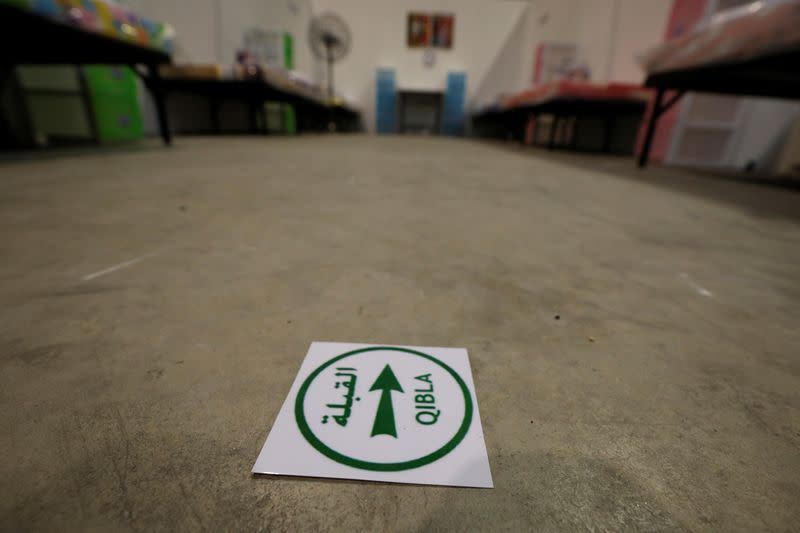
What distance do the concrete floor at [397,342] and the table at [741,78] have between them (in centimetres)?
138

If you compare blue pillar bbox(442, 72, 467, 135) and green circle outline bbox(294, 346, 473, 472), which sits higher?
Result: blue pillar bbox(442, 72, 467, 135)

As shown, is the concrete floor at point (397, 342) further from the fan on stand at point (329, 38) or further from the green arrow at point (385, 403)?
the fan on stand at point (329, 38)

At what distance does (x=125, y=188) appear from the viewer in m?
1.61

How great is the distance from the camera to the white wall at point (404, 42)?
916 centimetres

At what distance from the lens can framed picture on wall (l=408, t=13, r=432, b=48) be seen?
9180 mm

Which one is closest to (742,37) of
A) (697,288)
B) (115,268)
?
(697,288)

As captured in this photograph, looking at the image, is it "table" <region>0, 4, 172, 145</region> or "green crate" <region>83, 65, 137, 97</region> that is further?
"green crate" <region>83, 65, 137, 97</region>

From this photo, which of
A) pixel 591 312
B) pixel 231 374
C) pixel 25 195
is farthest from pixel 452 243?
pixel 25 195

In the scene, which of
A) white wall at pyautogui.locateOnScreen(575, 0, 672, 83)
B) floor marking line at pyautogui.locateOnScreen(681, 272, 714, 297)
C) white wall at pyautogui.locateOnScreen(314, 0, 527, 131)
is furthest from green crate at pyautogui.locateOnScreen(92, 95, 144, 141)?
white wall at pyautogui.locateOnScreen(575, 0, 672, 83)

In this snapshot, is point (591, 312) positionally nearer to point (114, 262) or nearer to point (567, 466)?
point (567, 466)

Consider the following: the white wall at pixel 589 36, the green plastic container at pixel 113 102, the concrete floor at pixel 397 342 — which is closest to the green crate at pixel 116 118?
the green plastic container at pixel 113 102

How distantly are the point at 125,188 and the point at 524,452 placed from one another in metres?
1.85

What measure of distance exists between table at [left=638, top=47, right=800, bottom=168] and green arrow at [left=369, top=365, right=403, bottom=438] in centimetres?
272

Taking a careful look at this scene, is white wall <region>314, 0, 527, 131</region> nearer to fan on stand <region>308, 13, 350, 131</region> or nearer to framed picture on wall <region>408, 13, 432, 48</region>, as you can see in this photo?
framed picture on wall <region>408, 13, 432, 48</region>
